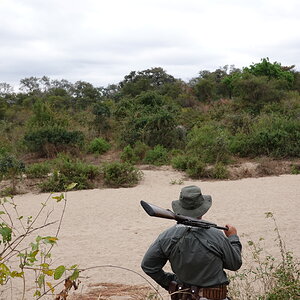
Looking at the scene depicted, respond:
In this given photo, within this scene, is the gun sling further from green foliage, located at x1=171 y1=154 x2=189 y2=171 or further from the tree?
the tree

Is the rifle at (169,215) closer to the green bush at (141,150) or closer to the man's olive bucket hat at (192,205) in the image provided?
the man's olive bucket hat at (192,205)

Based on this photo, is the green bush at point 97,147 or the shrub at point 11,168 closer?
the shrub at point 11,168

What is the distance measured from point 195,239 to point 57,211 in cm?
782

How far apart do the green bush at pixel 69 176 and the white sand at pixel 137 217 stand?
44 centimetres

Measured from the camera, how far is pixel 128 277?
5781mm

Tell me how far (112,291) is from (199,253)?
9.67 feet

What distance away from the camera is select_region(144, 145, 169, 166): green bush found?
588 inches

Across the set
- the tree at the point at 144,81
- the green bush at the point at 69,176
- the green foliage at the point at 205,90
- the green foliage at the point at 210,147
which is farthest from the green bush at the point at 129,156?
the green foliage at the point at 205,90

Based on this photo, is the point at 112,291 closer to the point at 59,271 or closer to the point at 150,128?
the point at 59,271

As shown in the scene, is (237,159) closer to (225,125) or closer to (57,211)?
(225,125)

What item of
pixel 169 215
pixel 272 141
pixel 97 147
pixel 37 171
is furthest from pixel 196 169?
pixel 169 215

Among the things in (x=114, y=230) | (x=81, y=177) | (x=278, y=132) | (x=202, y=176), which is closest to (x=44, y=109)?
(x=81, y=177)

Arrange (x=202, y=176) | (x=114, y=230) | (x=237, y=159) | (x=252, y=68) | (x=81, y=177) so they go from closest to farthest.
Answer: (x=114, y=230) → (x=81, y=177) → (x=202, y=176) → (x=237, y=159) → (x=252, y=68)

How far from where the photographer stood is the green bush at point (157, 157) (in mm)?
14938
